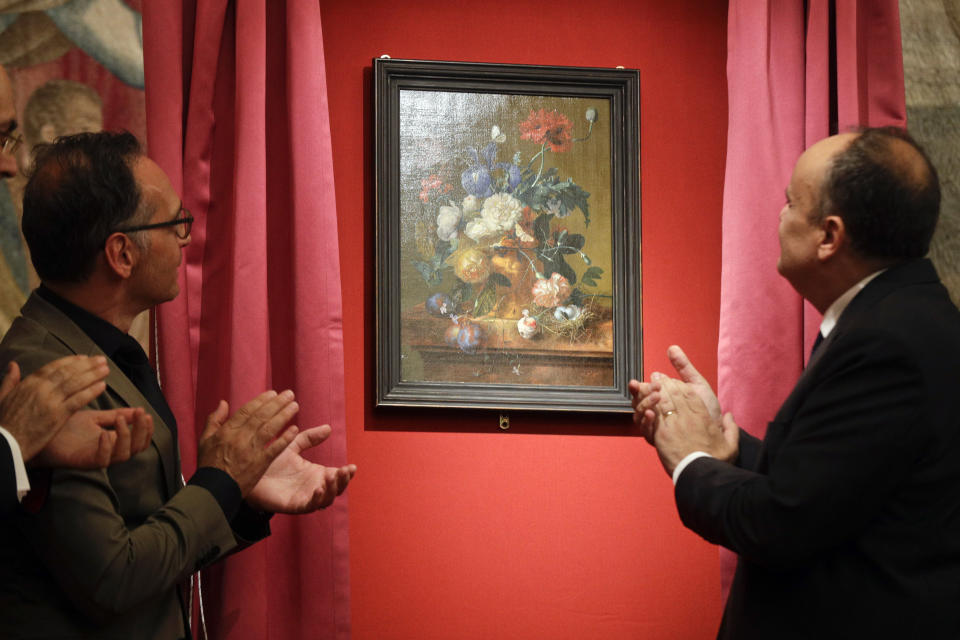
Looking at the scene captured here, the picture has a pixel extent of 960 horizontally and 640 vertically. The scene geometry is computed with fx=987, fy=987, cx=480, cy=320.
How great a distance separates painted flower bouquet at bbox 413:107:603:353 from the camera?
8.69 ft

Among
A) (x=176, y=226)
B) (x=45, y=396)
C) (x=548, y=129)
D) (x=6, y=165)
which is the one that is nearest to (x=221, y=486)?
(x=45, y=396)

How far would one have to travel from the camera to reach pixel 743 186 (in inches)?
101

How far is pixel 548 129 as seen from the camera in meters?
2.74

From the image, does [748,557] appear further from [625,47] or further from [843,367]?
[625,47]

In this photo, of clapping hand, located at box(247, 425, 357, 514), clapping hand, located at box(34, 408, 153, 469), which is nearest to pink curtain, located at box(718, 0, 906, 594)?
clapping hand, located at box(247, 425, 357, 514)

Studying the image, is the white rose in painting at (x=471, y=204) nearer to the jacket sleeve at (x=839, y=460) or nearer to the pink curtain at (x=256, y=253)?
the pink curtain at (x=256, y=253)

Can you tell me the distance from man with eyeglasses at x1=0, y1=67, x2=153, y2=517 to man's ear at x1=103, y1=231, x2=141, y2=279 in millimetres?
261

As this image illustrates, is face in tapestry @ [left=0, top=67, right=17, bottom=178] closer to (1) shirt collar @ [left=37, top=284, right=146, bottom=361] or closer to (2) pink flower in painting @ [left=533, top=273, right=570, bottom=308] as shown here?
(1) shirt collar @ [left=37, top=284, right=146, bottom=361]

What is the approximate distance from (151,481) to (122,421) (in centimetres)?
22

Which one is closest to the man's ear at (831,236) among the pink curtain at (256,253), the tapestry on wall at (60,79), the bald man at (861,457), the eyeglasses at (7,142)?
the bald man at (861,457)

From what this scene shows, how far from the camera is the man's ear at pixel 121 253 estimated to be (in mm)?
1634

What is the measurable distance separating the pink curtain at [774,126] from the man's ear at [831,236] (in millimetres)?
893

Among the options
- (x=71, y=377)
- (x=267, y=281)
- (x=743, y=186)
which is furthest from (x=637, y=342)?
(x=71, y=377)

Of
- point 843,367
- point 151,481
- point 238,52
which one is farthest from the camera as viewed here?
point 238,52
